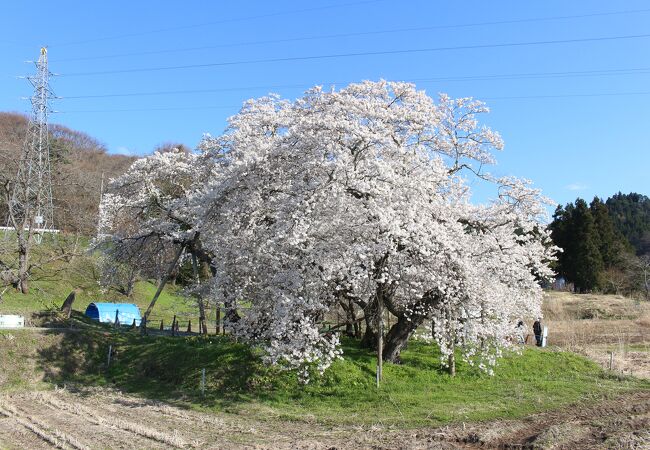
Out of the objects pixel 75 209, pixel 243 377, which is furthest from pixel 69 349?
pixel 75 209

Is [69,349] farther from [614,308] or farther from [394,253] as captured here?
[614,308]

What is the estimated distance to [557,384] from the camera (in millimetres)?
16250

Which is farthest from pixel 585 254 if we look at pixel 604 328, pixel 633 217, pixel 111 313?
pixel 111 313

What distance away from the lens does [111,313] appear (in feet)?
95.0

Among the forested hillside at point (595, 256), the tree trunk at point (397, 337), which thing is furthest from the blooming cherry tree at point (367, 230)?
the forested hillside at point (595, 256)

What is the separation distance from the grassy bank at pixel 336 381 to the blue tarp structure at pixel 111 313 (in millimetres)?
8137

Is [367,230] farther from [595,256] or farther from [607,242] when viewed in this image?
[607,242]

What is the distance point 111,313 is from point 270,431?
64.9 feet

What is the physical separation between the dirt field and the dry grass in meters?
7.40

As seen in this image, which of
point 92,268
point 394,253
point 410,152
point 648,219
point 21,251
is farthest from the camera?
point 648,219

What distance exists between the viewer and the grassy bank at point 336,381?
13617 mm

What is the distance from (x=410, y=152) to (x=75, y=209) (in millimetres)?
35926

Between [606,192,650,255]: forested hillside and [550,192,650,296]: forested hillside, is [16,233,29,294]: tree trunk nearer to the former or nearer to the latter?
[550,192,650,296]: forested hillside

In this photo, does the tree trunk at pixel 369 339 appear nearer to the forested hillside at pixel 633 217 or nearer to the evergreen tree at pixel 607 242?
the evergreen tree at pixel 607 242
